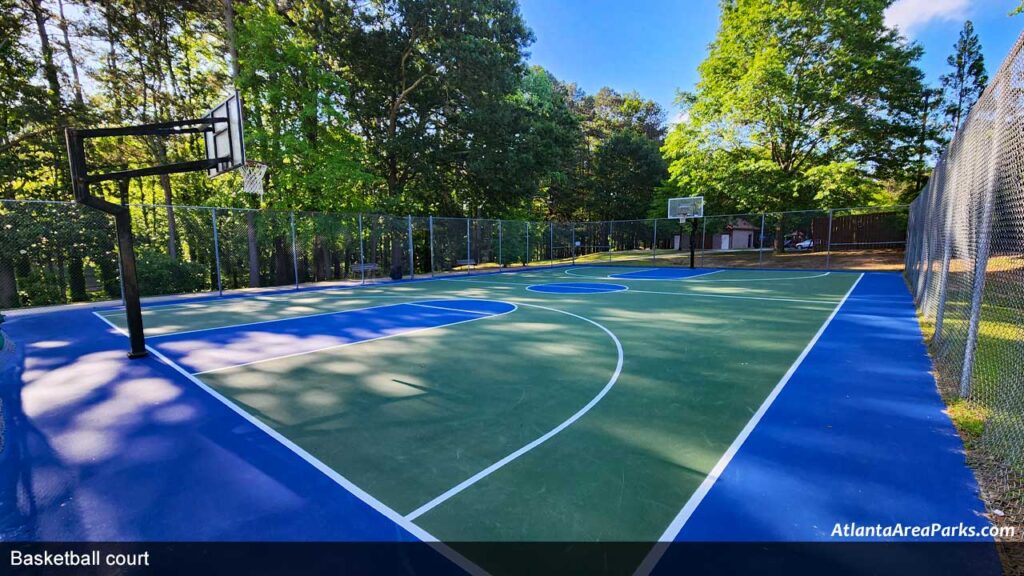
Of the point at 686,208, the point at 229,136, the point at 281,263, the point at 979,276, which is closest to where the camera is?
the point at 979,276

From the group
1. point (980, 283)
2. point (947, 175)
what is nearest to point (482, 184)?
point (947, 175)

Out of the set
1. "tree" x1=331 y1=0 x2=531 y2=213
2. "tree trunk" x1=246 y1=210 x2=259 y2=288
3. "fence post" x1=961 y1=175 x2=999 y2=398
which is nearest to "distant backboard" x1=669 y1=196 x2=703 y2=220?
"tree" x1=331 y1=0 x2=531 y2=213

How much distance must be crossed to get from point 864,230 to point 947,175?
21.5 metres

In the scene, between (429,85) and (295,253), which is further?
(429,85)

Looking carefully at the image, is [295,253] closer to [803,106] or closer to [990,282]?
[990,282]

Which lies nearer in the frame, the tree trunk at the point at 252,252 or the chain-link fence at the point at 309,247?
the chain-link fence at the point at 309,247

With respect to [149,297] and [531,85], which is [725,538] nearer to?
[149,297]

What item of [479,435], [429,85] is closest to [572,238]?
[429,85]

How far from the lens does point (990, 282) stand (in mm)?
4516

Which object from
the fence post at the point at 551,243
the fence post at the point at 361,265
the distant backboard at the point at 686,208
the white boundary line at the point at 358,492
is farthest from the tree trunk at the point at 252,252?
the distant backboard at the point at 686,208

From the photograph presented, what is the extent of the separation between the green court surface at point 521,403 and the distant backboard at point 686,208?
13066 mm

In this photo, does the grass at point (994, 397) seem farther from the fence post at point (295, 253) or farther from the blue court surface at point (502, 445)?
the fence post at point (295, 253)

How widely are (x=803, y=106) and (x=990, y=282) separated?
68.1 ft

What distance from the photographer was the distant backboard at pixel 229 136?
7.22m
